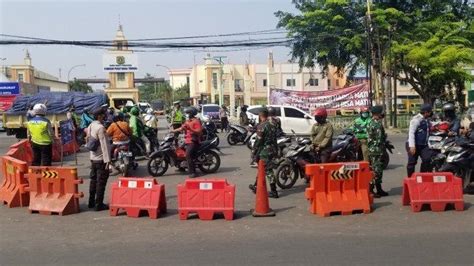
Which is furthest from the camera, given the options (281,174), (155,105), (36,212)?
(155,105)

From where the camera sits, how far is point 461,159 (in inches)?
351

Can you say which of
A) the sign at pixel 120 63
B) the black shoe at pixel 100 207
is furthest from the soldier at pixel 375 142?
the sign at pixel 120 63

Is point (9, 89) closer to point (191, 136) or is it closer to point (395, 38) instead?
point (395, 38)

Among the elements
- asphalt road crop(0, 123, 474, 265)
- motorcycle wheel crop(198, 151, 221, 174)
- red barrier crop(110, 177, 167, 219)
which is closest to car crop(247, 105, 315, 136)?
motorcycle wheel crop(198, 151, 221, 174)

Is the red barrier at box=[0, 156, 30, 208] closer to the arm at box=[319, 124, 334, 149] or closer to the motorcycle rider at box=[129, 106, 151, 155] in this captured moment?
the motorcycle rider at box=[129, 106, 151, 155]

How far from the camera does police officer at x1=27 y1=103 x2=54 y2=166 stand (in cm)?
992

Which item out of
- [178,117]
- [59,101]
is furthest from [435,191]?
[59,101]

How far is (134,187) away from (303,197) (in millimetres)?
3067

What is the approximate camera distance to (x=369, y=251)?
5.73 meters

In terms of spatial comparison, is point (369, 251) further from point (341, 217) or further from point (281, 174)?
point (281, 174)

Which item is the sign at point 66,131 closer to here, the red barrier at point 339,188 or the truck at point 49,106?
the truck at point 49,106

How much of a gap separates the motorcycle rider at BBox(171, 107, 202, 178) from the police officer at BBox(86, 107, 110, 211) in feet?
10.7

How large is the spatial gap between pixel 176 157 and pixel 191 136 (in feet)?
2.88

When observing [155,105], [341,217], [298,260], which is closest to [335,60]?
[341,217]
